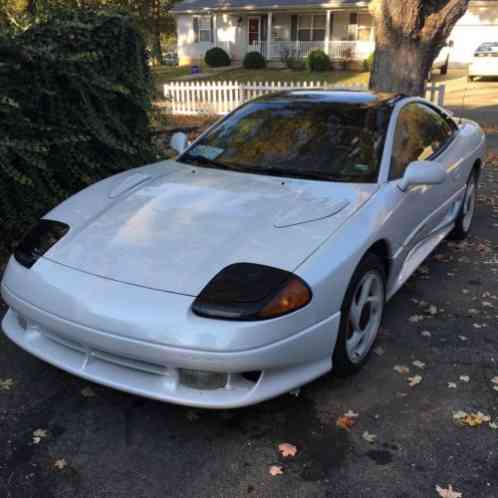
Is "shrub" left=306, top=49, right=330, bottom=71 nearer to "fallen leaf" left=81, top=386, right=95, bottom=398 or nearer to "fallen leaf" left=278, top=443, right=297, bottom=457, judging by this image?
"fallen leaf" left=81, top=386, right=95, bottom=398

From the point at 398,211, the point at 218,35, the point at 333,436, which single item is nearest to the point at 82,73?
the point at 398,211

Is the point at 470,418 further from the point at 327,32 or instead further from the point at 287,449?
the point at 327,32

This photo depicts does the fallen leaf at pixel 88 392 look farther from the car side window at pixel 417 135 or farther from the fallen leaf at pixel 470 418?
the car side window at pixel 417 135

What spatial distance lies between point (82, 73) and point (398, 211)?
10.8 ft

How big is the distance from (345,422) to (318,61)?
2555cm

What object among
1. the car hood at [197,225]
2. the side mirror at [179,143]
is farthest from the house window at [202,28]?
the car hood at [197,225]

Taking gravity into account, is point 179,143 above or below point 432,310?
above

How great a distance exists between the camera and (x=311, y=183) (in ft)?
10.8

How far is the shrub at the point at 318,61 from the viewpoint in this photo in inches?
1022

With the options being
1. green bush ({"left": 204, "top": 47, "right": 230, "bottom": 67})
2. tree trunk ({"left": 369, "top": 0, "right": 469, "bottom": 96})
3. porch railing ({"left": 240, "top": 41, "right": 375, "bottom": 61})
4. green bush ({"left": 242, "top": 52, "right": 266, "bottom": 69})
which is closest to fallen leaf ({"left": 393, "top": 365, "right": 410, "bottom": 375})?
tree trunk ({"left": 369, "top": 0, "right": 469, "bottom": 96})

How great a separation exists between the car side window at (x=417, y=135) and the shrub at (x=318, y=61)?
22.6m

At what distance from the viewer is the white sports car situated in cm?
237

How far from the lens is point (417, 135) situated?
403cm

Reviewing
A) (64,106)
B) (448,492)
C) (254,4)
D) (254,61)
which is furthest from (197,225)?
(254,4)
